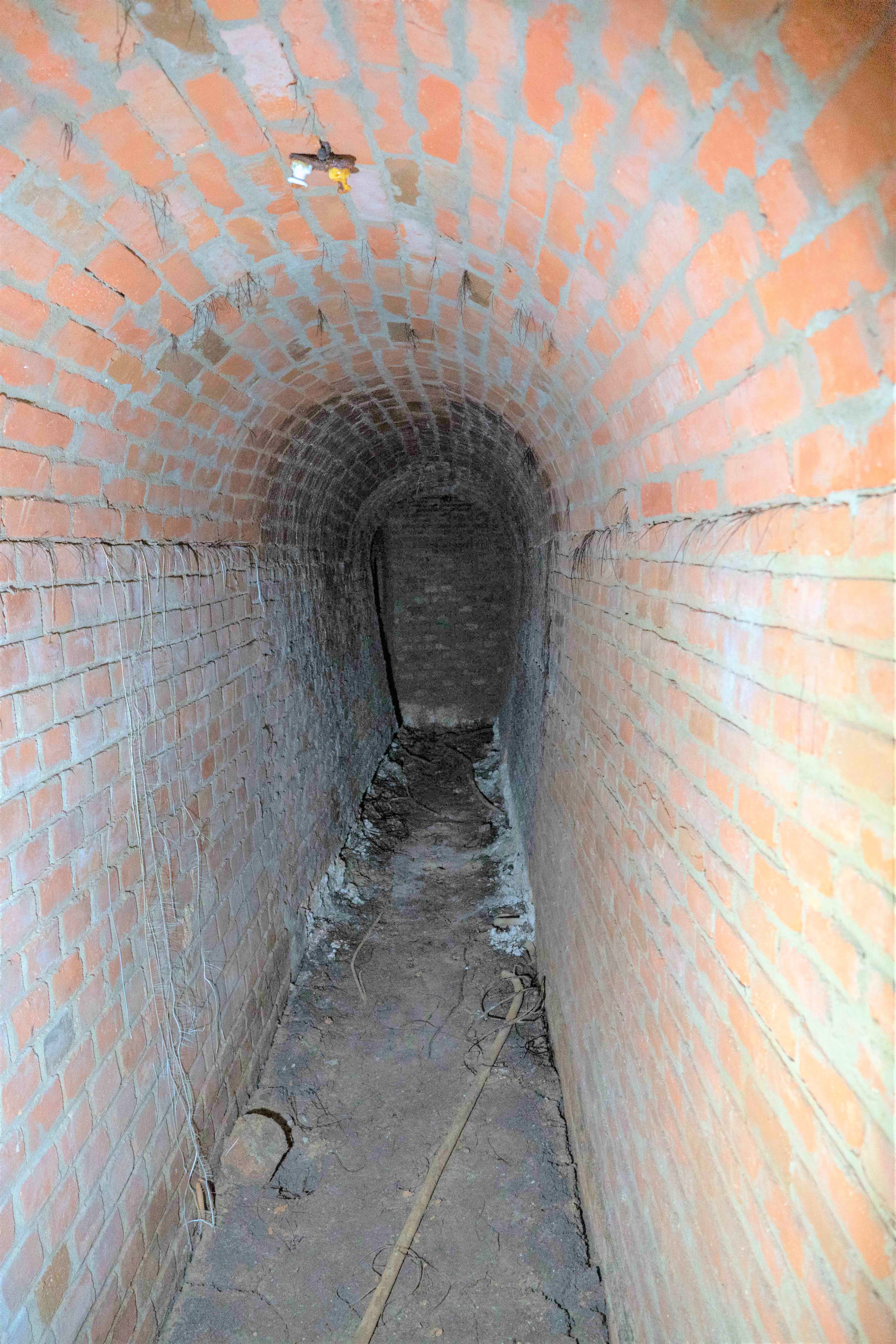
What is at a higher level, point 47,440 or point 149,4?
point 149,4

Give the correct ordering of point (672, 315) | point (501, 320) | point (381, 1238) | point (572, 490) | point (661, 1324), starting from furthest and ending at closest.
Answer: point (572, 490) → point (381, 1238) → point (501, 320) → point (661, 1324) → point (672, 315)

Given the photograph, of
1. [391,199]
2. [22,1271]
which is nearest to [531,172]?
[391,199]

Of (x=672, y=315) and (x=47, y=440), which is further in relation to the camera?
(x=47, y=440)

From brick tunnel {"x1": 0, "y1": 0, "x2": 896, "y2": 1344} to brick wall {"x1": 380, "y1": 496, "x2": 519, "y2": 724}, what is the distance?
6.56 meters

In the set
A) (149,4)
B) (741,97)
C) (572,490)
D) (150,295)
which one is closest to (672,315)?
(741,97)

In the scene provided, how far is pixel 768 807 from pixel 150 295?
7.25 ft

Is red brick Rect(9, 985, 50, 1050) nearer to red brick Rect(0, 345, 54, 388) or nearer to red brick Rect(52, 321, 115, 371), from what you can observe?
red brick Rect(0, 345, 54, 388)

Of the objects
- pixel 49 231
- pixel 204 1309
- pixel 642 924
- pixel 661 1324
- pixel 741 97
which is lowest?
pixel 204 1309

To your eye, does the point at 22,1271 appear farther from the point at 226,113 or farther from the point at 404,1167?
the point at 226,113

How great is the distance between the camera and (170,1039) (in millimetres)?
2992

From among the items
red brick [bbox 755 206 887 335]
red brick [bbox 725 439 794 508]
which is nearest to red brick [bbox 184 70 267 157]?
red brick [bbox 755 206 887 335]

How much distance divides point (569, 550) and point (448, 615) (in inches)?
267

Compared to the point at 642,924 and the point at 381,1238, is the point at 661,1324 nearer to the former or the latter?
the point at 642,924

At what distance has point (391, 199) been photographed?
2.22 m
